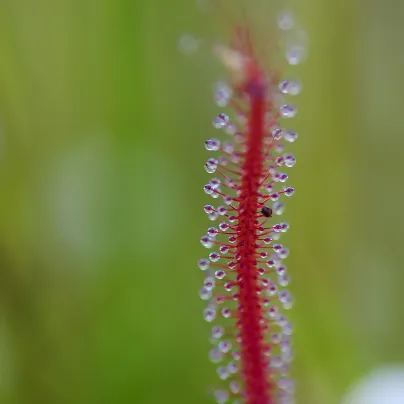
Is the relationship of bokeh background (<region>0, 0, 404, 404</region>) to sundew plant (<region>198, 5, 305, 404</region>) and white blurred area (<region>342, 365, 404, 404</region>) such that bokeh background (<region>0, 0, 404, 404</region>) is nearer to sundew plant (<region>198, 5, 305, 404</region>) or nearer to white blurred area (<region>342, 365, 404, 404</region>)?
white blurred area (<region>342, 365, 404, 404</region>)

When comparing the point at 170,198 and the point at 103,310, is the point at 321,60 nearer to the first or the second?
the point at 170,198

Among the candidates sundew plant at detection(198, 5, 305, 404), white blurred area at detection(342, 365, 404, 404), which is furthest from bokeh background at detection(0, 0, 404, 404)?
sundew plant at detection(198, 5, 305, 404)

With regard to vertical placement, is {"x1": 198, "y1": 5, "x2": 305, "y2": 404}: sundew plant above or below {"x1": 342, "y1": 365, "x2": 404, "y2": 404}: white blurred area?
above

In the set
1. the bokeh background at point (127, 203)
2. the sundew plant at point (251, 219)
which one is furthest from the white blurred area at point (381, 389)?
the sundew plant at point (251, 219)

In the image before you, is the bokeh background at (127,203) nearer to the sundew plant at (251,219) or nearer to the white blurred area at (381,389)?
the white blurred area at (381,389)

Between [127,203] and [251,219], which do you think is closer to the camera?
[251,219]

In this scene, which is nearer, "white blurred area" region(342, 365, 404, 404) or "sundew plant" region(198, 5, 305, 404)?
"sundew plant" region(198, 5, 305, 404)

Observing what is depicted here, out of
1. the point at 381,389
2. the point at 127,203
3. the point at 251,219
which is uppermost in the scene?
the point at 251,219
